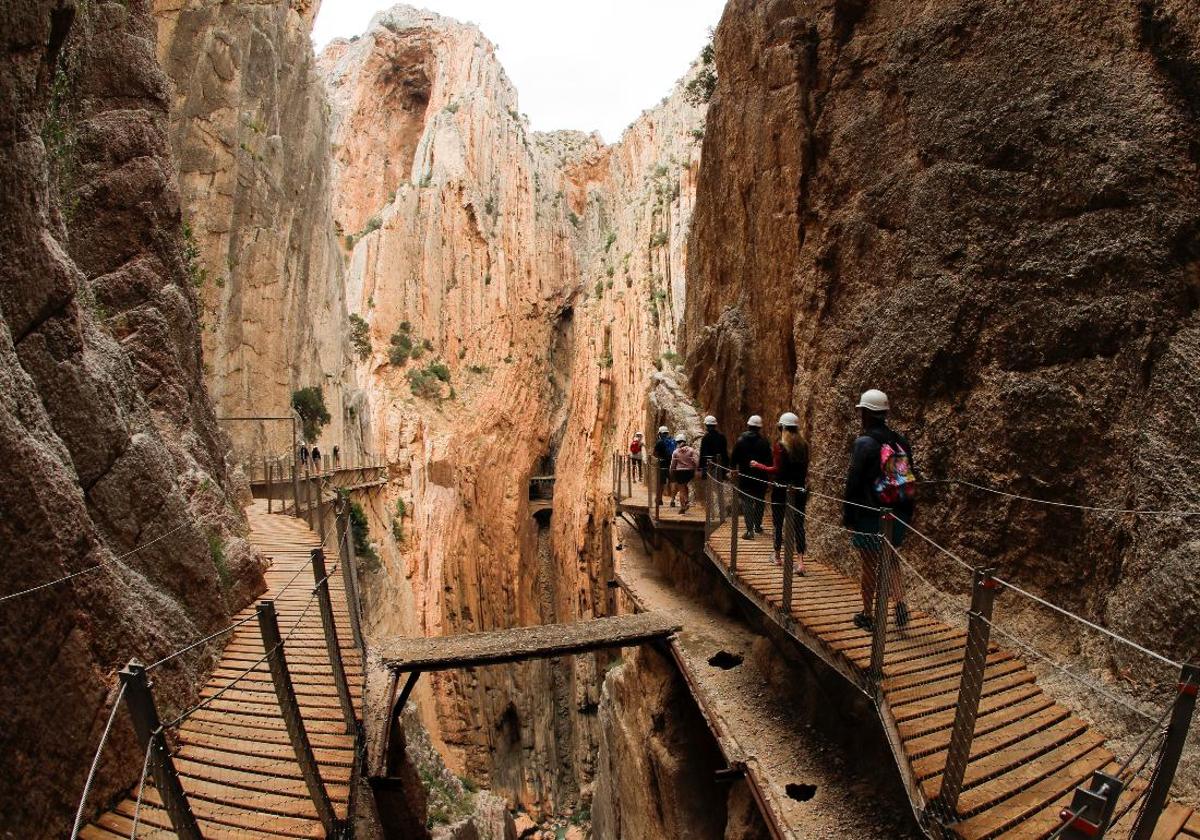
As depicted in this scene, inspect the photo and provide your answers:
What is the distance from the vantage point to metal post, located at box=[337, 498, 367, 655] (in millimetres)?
6918

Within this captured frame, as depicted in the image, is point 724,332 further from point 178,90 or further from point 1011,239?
point 178,90

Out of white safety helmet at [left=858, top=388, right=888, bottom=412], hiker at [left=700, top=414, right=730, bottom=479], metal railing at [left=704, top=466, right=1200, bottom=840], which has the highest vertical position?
white safety helmet at [left=858, top=388, right=888, bottom=412]

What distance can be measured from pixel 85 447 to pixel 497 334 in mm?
35111

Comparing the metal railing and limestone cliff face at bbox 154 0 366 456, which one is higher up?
limestone cliff face at bbox 154 0 366 456

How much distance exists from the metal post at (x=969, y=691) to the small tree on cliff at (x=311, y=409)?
73.7 ft

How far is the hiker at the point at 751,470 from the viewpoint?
935 centimetres

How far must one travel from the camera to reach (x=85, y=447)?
567 cm

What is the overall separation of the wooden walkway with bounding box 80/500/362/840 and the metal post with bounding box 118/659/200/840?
3.18 ft

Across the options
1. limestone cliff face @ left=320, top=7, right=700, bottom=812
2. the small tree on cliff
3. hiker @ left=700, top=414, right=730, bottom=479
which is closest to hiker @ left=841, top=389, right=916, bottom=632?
hiker @ left=700, top=414, right=730, bottom=479

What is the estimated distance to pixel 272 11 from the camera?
23.4 meters

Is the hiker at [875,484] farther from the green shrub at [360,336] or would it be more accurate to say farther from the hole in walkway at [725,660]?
the green shrub at [360,336]

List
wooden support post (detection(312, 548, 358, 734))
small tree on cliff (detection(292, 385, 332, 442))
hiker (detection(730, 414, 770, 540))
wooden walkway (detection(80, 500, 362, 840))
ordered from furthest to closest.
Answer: small tree on cliff (detection(292, 385, 332, 442)) → hiker (detection(730, 414, 770, 540)) → wooden support post (detection(312, 548, 358, 734)) → wooden walkway (detection(80, 500, 362, 840))

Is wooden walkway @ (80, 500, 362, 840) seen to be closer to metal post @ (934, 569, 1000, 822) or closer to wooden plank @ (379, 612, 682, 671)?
wooden plank @ (379, 612, 682, 671)

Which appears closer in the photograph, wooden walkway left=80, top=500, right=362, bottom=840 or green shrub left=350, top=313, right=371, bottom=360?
wooden walkway left=80, top=500, right=362, bottom=840
